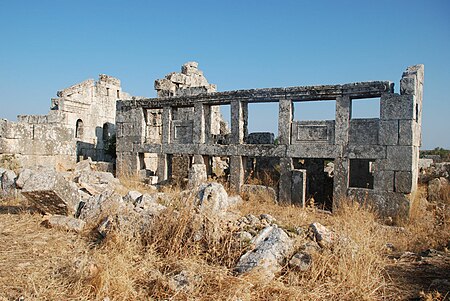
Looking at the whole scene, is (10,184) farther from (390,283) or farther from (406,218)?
(406,218)

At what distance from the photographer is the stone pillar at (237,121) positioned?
10.6 metres

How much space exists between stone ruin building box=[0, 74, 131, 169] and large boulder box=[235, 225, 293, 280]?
861 centimetres

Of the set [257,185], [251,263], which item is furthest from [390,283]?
[257,185]

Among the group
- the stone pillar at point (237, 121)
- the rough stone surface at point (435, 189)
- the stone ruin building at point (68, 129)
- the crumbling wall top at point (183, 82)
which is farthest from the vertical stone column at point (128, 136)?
the rough stone surface at point (435, 189)

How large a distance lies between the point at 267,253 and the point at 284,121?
6291 mm

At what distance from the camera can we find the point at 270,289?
3.76 metres

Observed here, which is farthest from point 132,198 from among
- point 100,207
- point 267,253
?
point 267,253

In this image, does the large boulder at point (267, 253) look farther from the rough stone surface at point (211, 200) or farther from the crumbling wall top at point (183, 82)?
the crumbling wall top at point (183, 82)

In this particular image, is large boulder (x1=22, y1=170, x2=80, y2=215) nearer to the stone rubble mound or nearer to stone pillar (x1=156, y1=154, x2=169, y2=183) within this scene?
the stone rubble mound

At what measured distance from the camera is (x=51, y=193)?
572 cm

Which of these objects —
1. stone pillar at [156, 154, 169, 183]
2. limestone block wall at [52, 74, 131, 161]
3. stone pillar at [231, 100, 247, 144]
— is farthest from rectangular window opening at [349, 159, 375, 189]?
limestone block wall at [52, 74, 131, 161]

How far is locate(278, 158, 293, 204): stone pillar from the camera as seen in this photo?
978 centimetres

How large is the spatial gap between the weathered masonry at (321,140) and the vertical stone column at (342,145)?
2 cm

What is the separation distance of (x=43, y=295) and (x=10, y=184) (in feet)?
17.5
